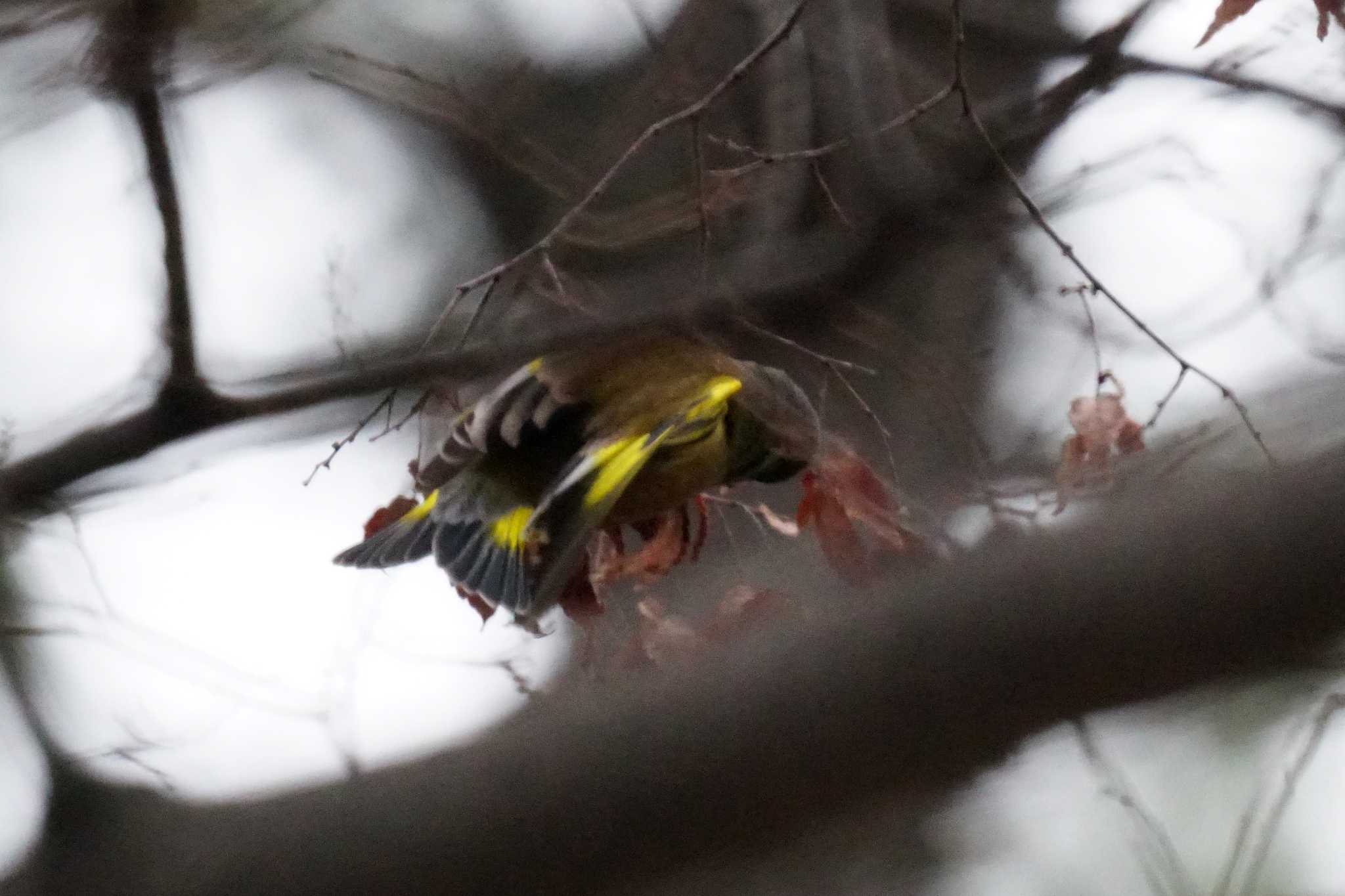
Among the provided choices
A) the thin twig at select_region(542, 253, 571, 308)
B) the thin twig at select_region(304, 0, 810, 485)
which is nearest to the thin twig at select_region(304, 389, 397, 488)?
the thin twig at select_region(304, 0, 810, 485)

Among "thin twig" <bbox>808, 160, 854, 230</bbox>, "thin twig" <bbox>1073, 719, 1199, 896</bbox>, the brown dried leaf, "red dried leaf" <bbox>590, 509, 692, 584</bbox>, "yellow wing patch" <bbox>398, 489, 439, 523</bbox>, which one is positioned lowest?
"thin twig" <bbox>1073, 719, 1199, 896</bbox>

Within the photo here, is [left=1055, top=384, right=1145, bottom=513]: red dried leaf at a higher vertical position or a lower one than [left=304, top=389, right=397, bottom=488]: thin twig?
lower

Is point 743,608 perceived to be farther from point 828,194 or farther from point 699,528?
point 828,194

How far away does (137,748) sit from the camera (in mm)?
1639

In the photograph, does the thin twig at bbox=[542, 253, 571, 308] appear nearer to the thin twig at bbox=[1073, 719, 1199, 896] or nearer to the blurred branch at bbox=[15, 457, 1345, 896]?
the blurred branch at bbox=[15, 457, 1345, 896]

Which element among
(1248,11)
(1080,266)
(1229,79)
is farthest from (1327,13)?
(1080,266)

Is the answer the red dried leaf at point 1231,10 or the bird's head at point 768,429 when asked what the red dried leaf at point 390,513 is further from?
the red dried leaf at point 1231,10

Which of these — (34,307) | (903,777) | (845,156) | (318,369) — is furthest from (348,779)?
(34,307)

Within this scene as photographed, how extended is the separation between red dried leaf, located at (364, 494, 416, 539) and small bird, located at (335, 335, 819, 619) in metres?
0.11

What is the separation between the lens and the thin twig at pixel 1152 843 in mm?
2068

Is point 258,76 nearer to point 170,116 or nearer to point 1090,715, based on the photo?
point 170,116

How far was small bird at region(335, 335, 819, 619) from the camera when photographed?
129 cm

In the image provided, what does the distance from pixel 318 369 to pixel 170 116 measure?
0.56 meters

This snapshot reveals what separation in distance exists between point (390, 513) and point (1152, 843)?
147cm
